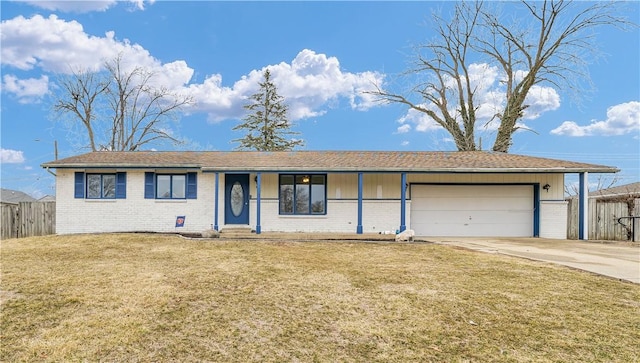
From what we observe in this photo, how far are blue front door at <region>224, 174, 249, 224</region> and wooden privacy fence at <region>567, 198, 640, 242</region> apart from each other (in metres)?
13.0

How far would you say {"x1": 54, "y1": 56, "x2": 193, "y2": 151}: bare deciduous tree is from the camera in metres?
27.6

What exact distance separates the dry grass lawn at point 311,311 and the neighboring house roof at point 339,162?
540cm

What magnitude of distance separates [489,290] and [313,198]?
342 inches

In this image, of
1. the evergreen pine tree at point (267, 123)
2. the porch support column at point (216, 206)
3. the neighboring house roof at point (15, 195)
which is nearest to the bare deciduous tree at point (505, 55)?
the evergreen pine tree at point (267, 123)

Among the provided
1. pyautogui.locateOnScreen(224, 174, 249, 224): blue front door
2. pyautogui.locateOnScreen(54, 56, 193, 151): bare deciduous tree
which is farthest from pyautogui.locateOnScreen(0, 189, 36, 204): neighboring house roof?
pyautogui.locateOnScreen(224, 174, 249, 224): blue front door

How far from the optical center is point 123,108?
2891cm

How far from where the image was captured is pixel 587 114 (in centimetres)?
2170

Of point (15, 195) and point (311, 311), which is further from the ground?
point (15, 195)

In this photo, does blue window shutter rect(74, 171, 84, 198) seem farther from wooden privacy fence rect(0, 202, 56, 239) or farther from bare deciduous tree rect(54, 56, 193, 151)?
bare deciduous tree rect(54, 56, 193, 151)

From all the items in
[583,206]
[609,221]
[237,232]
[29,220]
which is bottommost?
[237,232]

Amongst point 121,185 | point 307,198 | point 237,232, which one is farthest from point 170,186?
point 307,198

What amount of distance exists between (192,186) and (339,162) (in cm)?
588

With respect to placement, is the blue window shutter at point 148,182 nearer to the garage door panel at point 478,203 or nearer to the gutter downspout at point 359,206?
the gutter downspout at point 359,206

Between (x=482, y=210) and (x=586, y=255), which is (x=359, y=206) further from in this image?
(x=586, y=255)
